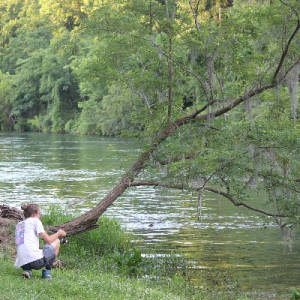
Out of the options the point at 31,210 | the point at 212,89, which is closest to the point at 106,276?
the point at 31,210

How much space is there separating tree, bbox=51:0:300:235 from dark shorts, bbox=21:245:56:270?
3.73m

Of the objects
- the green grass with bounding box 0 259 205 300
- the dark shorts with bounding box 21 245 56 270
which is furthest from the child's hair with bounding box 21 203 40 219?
the green grass with bounding box 0 259 205 300

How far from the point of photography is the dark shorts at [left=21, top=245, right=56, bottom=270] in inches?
352

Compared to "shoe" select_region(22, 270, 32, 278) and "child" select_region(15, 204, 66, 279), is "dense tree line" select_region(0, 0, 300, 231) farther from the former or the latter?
"shoe" select_region(22, 270, 32, 278)

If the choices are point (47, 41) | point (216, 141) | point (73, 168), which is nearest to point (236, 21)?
point (216, 141)

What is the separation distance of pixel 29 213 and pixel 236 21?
5361 millimetres

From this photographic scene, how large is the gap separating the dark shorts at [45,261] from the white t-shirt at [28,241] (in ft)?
0.17

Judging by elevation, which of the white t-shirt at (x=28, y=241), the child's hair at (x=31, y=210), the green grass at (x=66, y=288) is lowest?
the green grass at (x=66, y=288)

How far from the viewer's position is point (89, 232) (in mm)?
14406

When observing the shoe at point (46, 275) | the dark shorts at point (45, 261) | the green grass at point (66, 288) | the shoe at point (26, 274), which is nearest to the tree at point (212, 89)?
the green grass at point (66, 288)

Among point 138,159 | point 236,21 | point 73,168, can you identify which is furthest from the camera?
point 73,168

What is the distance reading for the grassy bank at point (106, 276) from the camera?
8.21 metres

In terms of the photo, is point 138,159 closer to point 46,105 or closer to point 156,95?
point 156,95

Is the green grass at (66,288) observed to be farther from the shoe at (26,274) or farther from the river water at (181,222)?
the river water at (181,222)
